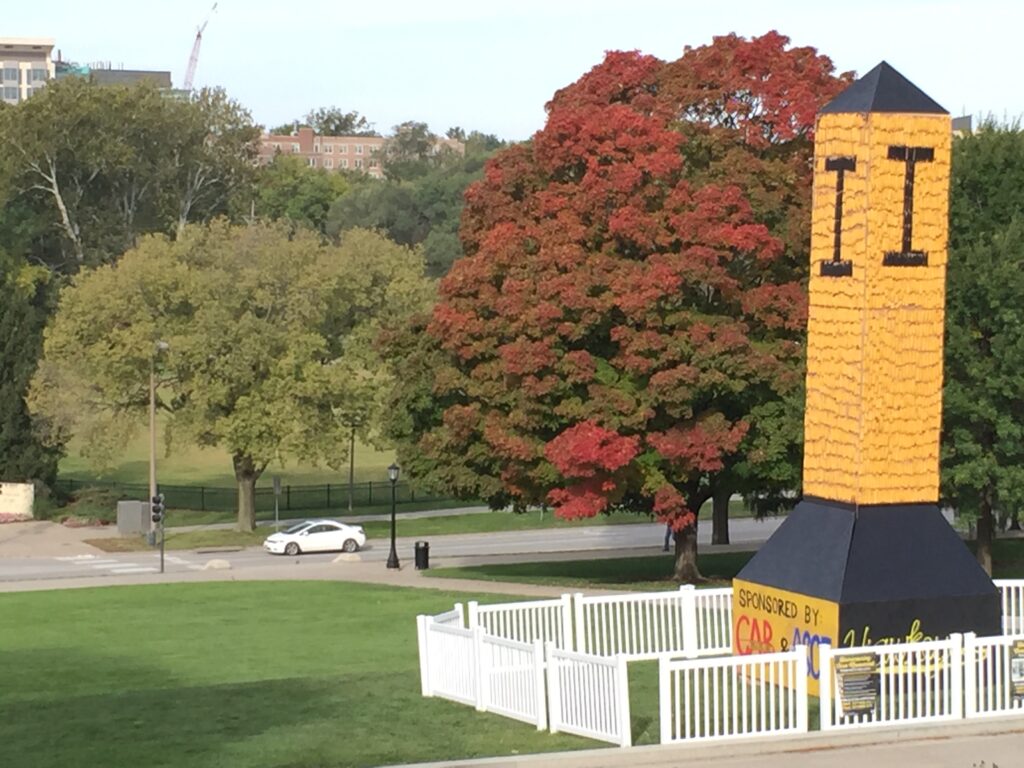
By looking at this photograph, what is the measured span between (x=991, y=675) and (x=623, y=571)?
26.6 metres

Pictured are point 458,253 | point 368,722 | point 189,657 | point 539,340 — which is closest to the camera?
point 368,722

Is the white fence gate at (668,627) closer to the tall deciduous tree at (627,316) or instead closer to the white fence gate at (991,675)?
the white fence gate at (991,675)

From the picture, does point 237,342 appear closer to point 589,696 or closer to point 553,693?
point 553,693

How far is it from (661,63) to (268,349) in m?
23.3

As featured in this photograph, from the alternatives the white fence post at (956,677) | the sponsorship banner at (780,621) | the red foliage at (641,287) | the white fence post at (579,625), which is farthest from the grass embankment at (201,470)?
the white fence post at (956,677)

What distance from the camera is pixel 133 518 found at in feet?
203

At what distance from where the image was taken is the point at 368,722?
65.1 feet

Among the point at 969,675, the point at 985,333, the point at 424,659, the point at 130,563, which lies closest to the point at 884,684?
the point at 969,675

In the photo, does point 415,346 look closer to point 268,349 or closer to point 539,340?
point 539,340

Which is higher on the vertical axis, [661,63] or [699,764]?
[661,63]

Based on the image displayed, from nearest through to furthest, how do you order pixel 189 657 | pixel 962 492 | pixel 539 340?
pixel 189 657
pixel 962 492
pixel 539 340

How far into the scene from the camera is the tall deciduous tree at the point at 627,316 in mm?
37812

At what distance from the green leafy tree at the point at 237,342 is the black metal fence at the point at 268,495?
702cm

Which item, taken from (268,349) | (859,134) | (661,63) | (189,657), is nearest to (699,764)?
(859,134)
